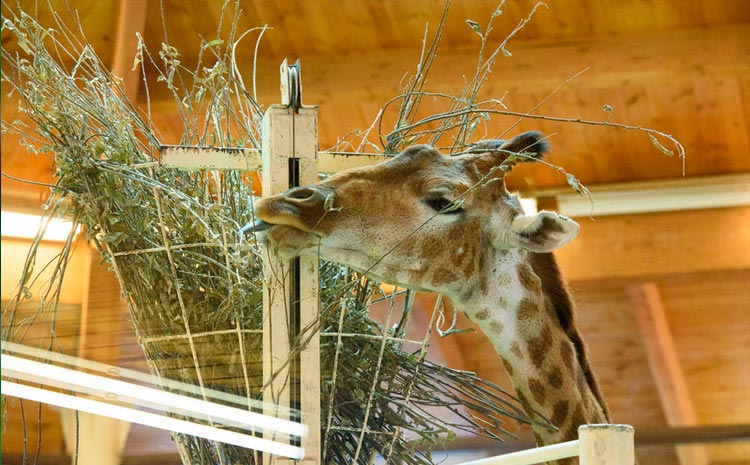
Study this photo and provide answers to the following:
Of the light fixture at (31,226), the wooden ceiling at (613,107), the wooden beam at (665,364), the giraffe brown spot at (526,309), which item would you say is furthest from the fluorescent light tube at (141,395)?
the wooden beam at (665,364)

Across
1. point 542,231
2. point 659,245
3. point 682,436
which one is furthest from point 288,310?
point 659,245

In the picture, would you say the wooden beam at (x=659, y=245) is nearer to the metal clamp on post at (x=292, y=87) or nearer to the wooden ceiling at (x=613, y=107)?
the wooden ceiling at (x=613, y=107)

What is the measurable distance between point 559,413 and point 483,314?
178 millimetres

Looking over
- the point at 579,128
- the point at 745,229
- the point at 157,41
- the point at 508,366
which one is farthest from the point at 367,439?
the point at 745,229

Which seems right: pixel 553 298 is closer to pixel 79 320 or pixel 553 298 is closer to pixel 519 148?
pixel 519 148

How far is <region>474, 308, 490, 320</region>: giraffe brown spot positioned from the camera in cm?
153

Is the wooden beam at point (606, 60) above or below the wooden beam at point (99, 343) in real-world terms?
above

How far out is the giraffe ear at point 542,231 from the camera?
4.73 ft

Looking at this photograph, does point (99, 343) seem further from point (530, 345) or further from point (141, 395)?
point (530, 345)

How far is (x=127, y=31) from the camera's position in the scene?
354 centimetres

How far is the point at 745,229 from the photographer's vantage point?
Result: 15.2 ft

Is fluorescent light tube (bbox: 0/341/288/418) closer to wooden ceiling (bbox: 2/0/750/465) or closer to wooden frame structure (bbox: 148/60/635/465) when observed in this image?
wooden frame structure (bbox: 148/60/635/465)

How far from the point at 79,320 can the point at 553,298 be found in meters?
0.73

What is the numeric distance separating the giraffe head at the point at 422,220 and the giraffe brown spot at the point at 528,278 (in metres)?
0.05
